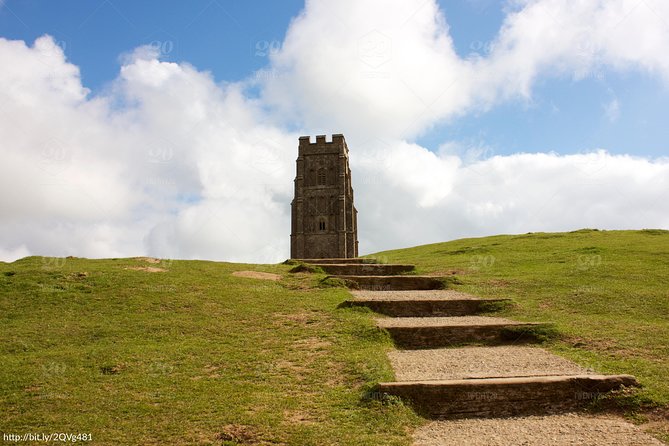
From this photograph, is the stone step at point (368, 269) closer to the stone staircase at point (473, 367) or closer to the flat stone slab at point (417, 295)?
the flat stone slab at point (417, 295)

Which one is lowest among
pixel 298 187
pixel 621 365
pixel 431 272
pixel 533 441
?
pixel 533 441

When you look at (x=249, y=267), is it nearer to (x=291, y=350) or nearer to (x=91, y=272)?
(x=91, y=272)

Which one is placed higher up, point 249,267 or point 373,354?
point 249,267

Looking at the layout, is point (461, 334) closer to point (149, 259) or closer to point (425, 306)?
point (425, 306)

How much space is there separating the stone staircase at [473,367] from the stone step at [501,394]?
0.02 metres

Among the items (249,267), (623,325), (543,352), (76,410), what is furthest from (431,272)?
(76,410)

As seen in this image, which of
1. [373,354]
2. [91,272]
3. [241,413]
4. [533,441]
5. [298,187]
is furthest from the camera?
[298,187]

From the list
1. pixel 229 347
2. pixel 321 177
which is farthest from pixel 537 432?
pixel 321 177

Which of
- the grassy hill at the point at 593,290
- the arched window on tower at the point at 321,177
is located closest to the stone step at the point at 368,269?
the grassy hill at the point at 593,290

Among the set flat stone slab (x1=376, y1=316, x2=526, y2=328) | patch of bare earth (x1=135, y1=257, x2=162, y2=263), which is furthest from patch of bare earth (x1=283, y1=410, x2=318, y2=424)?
patch of bare earth (x1=135, y1=257, x2=162, y2=263)

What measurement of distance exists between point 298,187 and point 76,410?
155ft

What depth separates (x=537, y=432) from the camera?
23.2 ft

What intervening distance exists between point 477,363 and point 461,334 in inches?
79.4

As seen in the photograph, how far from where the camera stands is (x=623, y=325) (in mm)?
12352
